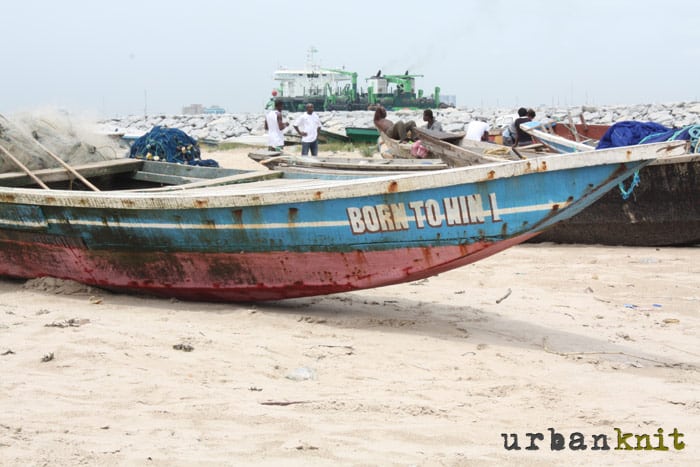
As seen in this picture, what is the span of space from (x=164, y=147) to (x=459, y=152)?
3.39 meters

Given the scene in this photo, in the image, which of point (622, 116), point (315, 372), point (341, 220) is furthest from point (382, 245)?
A: point (622, 116)

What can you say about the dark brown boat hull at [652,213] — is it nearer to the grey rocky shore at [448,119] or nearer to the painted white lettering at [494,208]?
the painted white lettering at [494,208]

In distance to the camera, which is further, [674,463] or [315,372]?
[315,372]

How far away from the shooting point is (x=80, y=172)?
8.12 metres

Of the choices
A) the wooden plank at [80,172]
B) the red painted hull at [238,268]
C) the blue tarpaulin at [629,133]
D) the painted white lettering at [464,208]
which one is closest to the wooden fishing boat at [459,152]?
the blue tarpaulin at [629,133]

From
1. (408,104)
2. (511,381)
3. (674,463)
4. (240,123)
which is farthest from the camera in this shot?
(408,104)

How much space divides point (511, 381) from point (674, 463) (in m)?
1.24

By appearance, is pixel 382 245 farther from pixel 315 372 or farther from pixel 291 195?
pixel 315 372

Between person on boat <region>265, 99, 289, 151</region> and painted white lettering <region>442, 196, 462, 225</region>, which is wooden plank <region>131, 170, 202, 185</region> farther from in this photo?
person on boat <region>265, 99, 289, 151</region>

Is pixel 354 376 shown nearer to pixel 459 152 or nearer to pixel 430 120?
pixel 459 152

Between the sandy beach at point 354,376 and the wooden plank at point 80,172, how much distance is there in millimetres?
1136

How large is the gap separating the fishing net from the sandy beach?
1544 millimetres

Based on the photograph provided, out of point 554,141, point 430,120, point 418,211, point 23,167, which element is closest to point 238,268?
point 418,211

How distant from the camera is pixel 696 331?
592 centimetres
